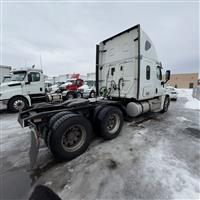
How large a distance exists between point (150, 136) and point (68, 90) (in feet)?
35.3

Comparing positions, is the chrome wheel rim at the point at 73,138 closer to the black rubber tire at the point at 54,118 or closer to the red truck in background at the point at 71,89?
the black rubber tire at the point at 54,118

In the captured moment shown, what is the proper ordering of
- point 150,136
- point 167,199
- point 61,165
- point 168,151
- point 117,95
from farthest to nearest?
point 117,95, point 150,136, point 168,151, point 61,165, point 167,199

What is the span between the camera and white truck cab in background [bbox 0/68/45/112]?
25.5 ft

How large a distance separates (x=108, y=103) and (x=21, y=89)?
21.3 feet

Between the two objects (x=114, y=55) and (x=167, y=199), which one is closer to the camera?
(x=167, y=199)

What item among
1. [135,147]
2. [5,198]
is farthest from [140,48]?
[5,198]

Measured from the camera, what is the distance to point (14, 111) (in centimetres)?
830

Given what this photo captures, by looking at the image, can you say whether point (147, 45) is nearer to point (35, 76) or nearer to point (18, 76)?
point (35, 76)

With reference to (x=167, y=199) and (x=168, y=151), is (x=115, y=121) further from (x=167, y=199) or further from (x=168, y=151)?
(x=167, y=199)

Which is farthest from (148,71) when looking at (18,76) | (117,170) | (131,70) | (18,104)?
(18,76)

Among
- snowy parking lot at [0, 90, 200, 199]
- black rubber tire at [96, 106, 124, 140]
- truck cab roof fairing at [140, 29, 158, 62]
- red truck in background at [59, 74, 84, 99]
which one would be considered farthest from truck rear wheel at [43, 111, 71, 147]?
red truck in background at [59, 74, 84, 99]

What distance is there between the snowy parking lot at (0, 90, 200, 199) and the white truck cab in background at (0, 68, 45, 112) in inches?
176

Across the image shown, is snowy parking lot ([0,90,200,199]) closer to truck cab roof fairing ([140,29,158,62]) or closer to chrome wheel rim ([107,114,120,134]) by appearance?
chrome wheel rim ([107,114,120,134])

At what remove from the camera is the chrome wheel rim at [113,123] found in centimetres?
422
